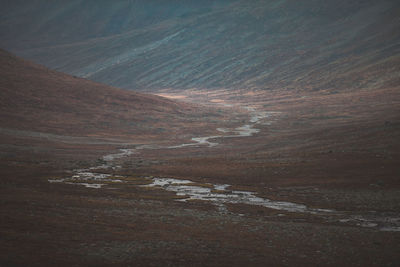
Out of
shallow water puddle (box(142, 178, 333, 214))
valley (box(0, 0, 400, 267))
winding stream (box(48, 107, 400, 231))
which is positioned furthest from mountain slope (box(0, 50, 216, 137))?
shallow water puddle (box(142, 178, 333, 214))

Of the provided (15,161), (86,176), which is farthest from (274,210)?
(15,161)

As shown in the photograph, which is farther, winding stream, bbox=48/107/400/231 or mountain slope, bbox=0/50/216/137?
mountain slope, bbox=0/50/216/137

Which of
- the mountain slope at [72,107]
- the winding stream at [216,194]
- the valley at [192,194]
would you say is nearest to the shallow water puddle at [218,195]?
the winding stream at [216,194]

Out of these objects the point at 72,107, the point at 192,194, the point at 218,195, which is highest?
the point at 72,107

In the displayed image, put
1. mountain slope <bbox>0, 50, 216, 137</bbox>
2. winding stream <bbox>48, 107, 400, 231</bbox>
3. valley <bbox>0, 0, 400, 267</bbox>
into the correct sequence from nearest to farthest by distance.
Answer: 1. valley <bbox>0, 0, 400, 267</bbox>
2. winding stream <bbox>48, 107, 400, 231</bbox>
3. mountain slope <bbox>0, 50, 216, 137</bbox>

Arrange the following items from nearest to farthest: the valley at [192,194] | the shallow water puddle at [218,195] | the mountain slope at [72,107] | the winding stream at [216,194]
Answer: the valley at [192,194] < the winding stream at [216,194] < the shallow water puddle at [218,195] < the mountain slope at [72,107]

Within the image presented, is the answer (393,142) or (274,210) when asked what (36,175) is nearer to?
(274,210)

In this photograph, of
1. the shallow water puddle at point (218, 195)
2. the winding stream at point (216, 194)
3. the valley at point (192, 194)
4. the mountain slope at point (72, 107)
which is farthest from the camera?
the mountain slope at point (72, 107)

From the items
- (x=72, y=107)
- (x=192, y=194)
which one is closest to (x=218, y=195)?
A: (x=192, y=194)

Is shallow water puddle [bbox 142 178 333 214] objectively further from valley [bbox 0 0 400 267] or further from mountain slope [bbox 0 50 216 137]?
mountain slope [bbox 0 50 216 137]

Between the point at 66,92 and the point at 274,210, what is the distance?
436 feet

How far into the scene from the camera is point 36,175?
57844 mm

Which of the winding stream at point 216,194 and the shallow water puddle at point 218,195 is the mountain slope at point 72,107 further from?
the shallow water puddle at point 218,195

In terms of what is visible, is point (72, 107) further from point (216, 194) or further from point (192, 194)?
point (216, 194)
